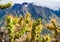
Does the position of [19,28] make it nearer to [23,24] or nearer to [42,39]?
[23,24]

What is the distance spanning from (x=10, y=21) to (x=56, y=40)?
18.0ft

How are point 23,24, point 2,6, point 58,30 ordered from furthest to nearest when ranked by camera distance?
point 23,24, point 58,30, point 2,6

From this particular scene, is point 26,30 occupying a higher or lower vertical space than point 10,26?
lower

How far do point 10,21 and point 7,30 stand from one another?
2.08m

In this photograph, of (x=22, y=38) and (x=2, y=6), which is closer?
(x=2, y=6)

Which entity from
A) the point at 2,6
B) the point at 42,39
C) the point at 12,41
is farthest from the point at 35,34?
the point at 2,6

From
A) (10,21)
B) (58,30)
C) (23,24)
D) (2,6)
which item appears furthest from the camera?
(23,24)

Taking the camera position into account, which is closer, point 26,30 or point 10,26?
point 10,26

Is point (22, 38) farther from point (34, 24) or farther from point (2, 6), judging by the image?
point (2, 6)

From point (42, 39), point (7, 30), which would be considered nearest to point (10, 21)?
point (7, 30)

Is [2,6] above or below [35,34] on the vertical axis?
above

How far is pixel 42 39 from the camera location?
33.2m

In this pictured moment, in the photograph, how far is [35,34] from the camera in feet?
110

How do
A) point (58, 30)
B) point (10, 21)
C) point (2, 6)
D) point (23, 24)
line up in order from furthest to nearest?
point (23, 24)
point (10, 21)
point (58, 30)
point (2, 6)
